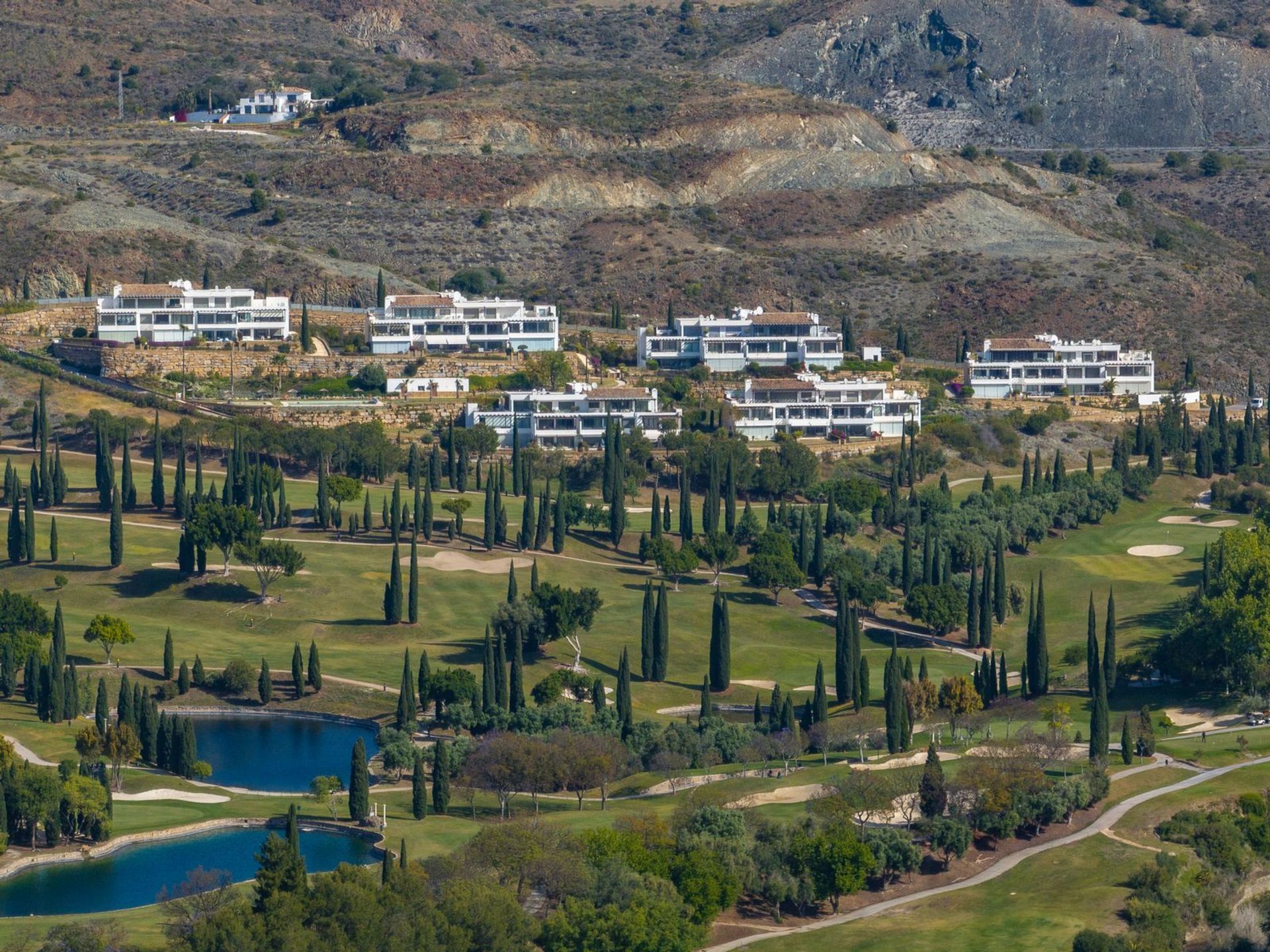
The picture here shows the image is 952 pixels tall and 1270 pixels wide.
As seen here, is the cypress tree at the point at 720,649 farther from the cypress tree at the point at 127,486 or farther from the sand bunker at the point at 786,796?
the cypress tree at the point at 127,486

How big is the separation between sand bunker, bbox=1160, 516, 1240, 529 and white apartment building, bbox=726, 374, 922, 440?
2228 centimetres

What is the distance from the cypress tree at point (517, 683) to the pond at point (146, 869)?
19.2 m

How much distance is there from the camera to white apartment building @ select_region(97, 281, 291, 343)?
18962 cm

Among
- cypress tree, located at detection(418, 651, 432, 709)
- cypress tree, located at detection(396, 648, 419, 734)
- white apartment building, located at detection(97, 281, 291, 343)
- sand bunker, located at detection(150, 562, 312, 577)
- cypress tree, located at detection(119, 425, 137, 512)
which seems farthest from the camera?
white apartment building, located at detection(97, 281, 291, 343)

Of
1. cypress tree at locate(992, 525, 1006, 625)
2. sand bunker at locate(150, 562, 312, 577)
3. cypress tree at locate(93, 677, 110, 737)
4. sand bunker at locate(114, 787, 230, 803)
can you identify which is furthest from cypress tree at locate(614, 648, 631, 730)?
cypress tree at locate(992, 525, 1006, 625)

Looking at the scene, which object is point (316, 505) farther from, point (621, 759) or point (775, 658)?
point (621, 759)

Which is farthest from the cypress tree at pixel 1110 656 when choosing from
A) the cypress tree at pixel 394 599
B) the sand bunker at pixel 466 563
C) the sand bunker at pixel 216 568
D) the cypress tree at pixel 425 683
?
the sand bunker at pixel 216 568

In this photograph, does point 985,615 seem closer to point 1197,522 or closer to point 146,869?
point 1197,522

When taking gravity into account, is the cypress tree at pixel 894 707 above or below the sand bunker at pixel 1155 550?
below

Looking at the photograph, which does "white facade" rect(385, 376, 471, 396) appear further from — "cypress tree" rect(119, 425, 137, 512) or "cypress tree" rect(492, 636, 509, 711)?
"cypress tree" rect(492, 636, 509, 711)

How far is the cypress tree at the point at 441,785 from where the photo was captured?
10294 centimetres

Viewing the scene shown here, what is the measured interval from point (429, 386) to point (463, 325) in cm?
1274

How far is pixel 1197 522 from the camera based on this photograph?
166500 mm

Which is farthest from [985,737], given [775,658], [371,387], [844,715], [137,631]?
[371,387]
